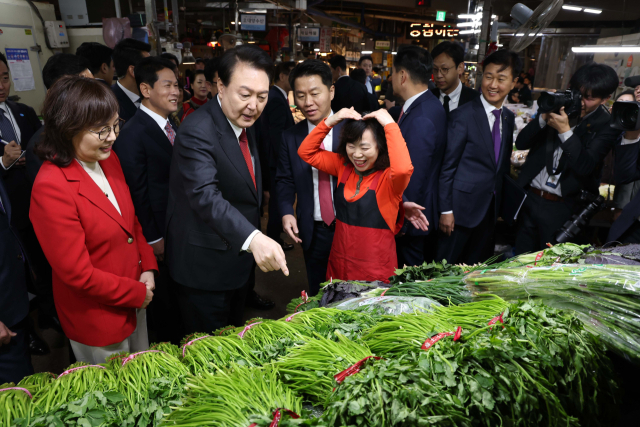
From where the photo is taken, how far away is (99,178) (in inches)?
69.4

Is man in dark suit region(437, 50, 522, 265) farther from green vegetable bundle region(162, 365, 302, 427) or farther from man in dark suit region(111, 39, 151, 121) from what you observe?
man in dark suit region(111, 39, 151, 121)

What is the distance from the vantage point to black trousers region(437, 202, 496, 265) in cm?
309

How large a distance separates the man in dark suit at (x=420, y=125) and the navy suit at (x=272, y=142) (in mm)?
1425

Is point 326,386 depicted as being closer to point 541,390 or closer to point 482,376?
point 482,376

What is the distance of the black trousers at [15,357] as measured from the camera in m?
1.80

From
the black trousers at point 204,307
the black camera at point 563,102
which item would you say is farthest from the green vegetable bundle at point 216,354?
the black camera at point 563,102

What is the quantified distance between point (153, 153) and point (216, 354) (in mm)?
1606

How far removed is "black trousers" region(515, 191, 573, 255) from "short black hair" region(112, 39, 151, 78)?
3.24m

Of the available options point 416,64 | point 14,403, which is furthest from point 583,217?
point 14,403

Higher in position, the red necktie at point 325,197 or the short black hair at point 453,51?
the short black hair at point 453,51

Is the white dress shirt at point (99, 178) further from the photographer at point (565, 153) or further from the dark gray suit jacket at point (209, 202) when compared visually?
the photographer at point (565, 153)

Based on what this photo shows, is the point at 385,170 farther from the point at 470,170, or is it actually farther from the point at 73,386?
the point at 73,386

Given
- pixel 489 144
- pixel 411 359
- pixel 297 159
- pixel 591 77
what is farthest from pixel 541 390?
Answer: pixel 591 77

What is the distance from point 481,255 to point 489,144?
0.96 m
